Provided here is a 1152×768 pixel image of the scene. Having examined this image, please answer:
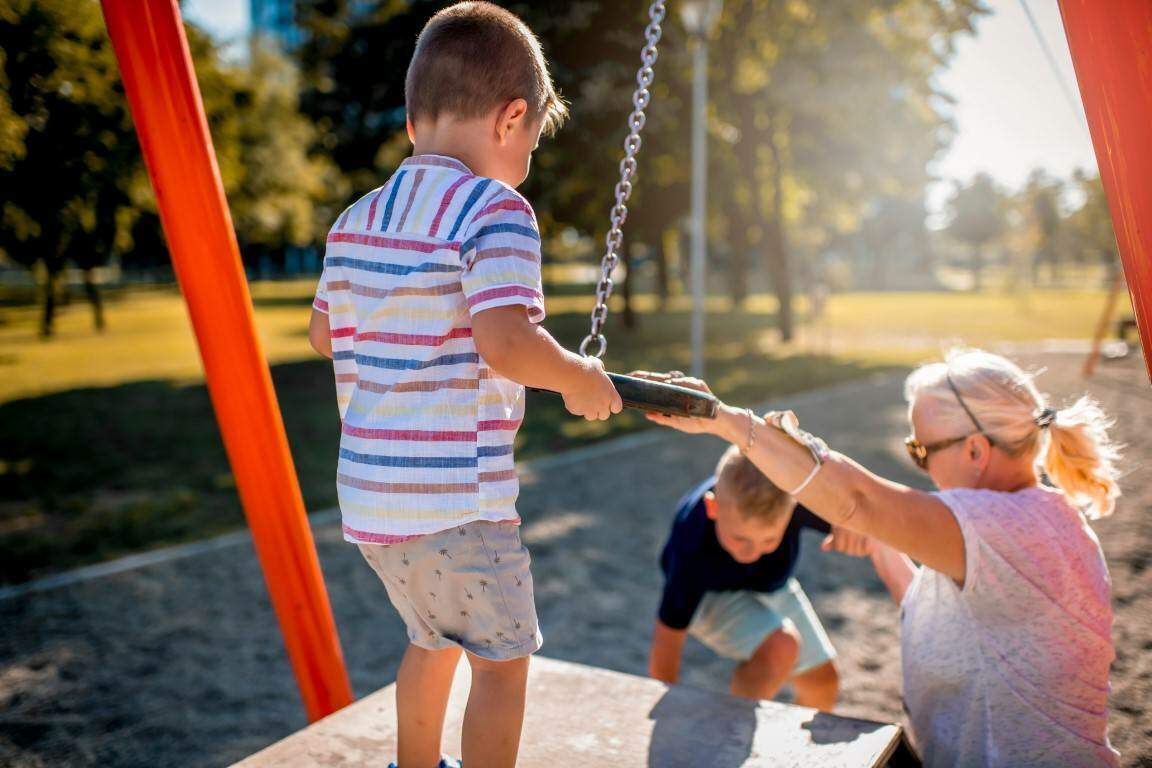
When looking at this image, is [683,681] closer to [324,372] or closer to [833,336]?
[324,372]

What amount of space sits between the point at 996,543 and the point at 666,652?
1185 millimetres

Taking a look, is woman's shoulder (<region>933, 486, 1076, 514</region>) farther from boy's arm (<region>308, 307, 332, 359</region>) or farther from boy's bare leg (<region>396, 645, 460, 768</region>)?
boy's arm (<region>308, 307, 332, 359</region>)

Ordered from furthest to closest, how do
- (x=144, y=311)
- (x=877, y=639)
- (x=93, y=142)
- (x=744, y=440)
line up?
1. (x=144, y=311)
2. (x=877, y=639)
3. (x=93, y=142)
4. (x=744, y=440)

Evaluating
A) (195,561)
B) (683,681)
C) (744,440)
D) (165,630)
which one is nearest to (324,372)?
(195,561)

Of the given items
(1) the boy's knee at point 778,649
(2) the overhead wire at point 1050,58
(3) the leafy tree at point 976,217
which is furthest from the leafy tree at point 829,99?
(3) the leafy tree at point 976,217

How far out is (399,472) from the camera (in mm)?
1641

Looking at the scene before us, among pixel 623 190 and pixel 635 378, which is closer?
pixel 635 378

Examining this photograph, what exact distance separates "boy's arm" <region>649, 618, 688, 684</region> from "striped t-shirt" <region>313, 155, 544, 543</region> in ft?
4.13

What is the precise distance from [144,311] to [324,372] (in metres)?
19.7

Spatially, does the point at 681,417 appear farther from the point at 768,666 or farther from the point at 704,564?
the point at 768,666

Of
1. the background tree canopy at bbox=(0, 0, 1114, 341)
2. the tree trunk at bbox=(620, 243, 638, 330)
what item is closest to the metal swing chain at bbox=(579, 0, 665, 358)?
the background tree canopy at bbox=(0, 0, 1114, 341)

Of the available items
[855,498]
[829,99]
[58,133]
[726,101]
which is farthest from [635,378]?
[726,101]

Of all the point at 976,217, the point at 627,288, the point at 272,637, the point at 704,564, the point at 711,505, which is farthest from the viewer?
the point at 976,217

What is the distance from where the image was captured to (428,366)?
1.65 meters
